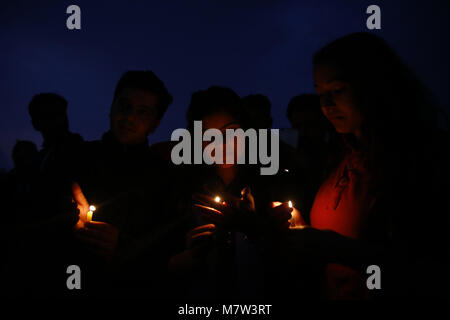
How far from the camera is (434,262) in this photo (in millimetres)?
1368

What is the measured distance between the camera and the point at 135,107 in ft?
8.90

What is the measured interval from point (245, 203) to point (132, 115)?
1697 millimetres

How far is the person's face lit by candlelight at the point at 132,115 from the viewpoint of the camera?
2.71m

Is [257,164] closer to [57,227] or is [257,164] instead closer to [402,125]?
[402,125]

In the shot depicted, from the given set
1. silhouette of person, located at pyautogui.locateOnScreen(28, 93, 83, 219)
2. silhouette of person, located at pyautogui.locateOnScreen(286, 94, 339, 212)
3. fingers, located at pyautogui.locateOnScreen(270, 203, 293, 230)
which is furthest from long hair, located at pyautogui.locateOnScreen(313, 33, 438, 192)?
silhouette of person, located at pyautogui.locateOnScreen(28, 93, 83, 219)

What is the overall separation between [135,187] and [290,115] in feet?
9.30

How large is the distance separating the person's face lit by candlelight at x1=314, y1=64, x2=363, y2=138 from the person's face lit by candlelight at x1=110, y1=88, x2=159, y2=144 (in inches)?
74.9

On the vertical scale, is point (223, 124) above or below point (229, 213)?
above

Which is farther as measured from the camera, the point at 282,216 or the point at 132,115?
the point at 132,115

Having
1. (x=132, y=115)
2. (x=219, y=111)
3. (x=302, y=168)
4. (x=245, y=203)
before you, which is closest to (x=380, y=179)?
(x=245, y=203)

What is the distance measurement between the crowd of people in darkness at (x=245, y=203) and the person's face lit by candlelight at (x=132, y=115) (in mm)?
14

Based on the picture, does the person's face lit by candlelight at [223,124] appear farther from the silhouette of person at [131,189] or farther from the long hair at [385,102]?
the long hair at [385,102]

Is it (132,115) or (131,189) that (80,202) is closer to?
(131,189)
